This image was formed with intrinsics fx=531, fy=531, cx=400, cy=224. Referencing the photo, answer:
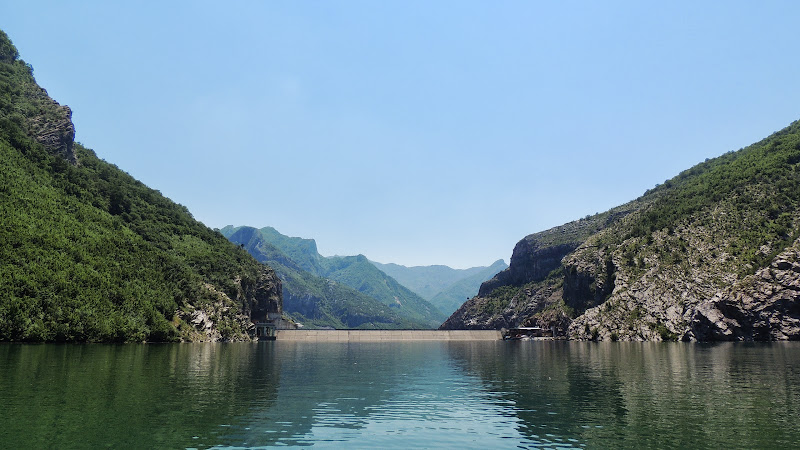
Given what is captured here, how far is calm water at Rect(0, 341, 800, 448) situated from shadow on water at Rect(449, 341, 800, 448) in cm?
12

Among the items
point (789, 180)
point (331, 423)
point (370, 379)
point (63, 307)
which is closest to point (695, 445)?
point (331, 423)

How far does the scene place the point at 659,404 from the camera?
136 feet

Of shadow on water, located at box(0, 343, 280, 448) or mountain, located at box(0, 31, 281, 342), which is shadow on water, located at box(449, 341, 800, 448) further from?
mountain, located at box(0, 31, 281, 342)

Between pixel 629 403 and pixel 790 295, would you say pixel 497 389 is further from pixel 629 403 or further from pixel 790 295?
pixel 790 295

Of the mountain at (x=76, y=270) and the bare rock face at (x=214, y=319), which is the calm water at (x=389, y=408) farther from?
the bare rock face at (x=214, y=319)

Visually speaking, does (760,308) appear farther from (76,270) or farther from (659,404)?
(76,270)

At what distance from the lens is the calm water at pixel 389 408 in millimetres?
29922

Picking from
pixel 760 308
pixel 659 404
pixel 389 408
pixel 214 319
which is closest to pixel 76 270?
Answer: pixel 214 319

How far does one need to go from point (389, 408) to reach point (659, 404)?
833 inches

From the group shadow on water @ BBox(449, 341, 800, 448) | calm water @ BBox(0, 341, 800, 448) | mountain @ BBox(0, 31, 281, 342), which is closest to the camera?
calm water @ BBox(0, 341, 800, 448)

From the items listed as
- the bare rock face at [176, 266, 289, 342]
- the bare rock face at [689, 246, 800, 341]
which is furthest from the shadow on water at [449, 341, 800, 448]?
the bare rock face at [176, 266, 289, 342]

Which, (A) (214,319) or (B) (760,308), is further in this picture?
(A) (214,319)

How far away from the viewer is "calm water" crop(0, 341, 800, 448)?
2992cm

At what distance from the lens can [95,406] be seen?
121 feet
